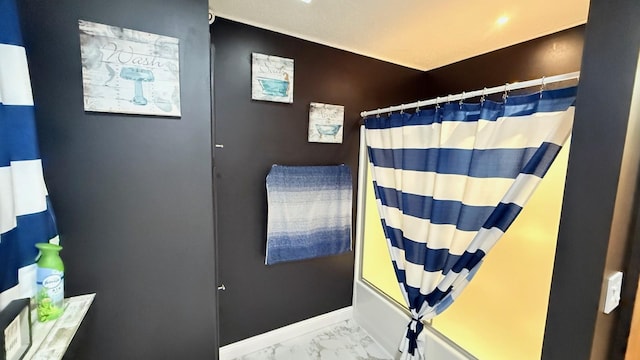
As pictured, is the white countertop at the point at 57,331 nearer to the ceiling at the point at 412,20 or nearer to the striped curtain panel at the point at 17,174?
the striped curtain panel at the point at 17,174

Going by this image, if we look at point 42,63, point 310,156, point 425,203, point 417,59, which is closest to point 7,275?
point 42,63

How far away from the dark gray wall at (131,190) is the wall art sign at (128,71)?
3cm

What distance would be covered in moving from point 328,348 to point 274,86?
2.10 metres

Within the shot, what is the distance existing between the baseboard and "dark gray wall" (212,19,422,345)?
0.05 m

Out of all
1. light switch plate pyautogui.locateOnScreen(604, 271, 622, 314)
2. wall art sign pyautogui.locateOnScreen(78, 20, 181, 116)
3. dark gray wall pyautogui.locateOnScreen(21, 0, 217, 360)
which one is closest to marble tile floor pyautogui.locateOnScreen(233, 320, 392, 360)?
dark gray wall pyautogui.locateOnScreen(21, 0, 217, 360)

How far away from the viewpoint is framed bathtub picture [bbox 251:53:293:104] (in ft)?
5.67

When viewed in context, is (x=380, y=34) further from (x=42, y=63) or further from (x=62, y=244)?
(x=62, y=244)

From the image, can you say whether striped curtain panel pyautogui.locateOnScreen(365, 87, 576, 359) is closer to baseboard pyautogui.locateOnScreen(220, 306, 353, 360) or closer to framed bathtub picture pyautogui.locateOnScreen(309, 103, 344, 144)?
framed bathtub picture pyautogui.locateOnScreen(309, 103, 344, 144)

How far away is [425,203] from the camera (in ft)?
5.04

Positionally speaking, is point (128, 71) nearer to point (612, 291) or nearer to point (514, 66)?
point (612, 291)

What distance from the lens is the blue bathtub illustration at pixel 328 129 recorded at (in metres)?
2.00

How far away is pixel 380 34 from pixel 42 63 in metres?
1.80

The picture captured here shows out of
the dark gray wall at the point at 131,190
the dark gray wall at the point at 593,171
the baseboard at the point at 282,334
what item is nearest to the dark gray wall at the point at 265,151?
the baseboard at the point at 282,334

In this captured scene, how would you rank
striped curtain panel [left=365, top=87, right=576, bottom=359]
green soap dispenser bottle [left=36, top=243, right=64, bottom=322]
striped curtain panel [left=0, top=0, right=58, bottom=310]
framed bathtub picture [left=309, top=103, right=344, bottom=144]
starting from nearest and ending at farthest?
striped curtain panel [left=0, top=0, right=58, bottom=310] → green soap dispenser bottle [left=36, top=243, right=64, bottom=322] → striped curtain panel [left=365, top=87, right=576, bottom=359] → framed bathtub picture [left=309, top=103, right=344, bottom=144]
